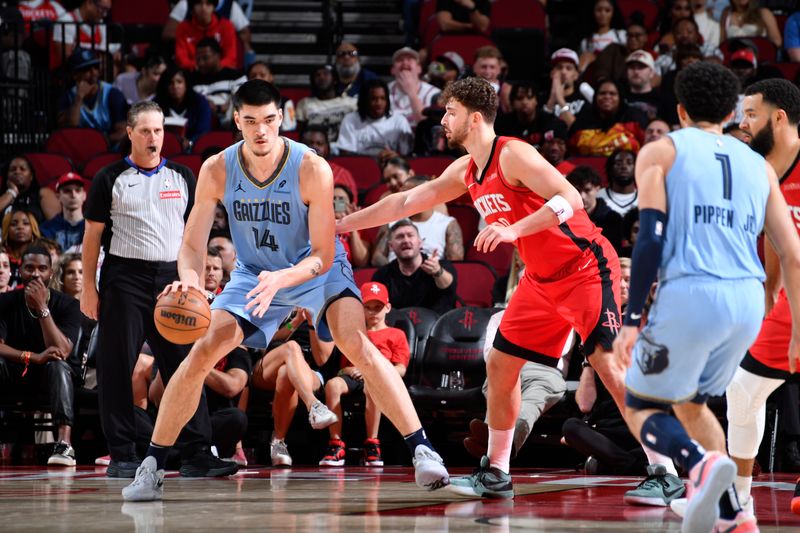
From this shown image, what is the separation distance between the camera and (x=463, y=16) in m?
12.6

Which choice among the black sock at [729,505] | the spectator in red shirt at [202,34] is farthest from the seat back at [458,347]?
the spectator in red shirt at [202,34]

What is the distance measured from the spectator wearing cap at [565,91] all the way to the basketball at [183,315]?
6704mm

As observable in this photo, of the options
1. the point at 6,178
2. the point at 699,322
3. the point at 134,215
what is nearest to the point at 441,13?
the point at 6,178

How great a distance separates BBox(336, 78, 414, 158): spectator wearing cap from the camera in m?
10.8

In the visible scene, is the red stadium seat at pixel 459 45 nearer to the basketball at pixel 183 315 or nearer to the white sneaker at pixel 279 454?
the white sneaker at pixel 279 454

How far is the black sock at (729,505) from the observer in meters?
3.46

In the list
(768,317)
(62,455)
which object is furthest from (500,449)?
(62,455)

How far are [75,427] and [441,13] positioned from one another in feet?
21.7

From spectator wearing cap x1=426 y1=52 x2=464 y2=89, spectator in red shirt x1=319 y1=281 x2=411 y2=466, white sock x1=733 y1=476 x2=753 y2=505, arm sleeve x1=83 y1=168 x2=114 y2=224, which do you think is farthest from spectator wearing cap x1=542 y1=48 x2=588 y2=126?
white sock x1=733 y1=476 x2=753 y2=505

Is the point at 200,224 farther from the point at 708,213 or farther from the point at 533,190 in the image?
the point at 708,213

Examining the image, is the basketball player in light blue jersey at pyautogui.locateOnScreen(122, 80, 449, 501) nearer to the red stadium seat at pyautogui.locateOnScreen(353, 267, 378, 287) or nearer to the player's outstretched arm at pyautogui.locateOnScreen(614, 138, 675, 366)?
the player's outstretched arm at pyautogui.locateOnScreen(614, 138, 675, 366)

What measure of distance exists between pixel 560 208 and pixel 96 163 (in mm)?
6676

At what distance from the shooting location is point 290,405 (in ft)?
25.0

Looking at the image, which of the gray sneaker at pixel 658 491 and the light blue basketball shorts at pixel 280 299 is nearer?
the gray sneaker at pixel 658 491
